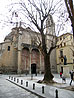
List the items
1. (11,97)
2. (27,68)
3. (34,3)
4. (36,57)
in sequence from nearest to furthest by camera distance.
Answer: (11,97)
(34,3)
(27,68)
(36,57)

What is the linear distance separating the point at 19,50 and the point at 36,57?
7.22m

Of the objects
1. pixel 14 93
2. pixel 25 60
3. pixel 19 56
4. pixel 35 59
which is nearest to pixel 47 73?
pixel 14 93

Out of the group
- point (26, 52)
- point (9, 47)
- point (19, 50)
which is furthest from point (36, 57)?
point (9, 47)

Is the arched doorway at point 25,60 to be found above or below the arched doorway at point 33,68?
above

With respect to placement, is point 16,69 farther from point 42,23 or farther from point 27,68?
point 42,23

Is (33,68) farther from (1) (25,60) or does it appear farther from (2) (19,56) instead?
(2) (19,56)

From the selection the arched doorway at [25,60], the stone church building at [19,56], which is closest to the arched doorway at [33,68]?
the stone church building at [19,56]

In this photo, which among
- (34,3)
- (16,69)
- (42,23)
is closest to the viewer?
(34,3)

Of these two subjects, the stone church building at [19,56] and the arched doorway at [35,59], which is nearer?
the stone church building at [19,56]

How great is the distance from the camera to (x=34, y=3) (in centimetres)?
1200

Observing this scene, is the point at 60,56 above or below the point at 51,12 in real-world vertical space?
below

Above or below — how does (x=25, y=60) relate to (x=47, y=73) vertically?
above

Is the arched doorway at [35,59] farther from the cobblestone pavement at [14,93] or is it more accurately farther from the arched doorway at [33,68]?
the cobblestone pavement at [14,93]

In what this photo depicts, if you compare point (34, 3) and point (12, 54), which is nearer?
point (34, 3)
